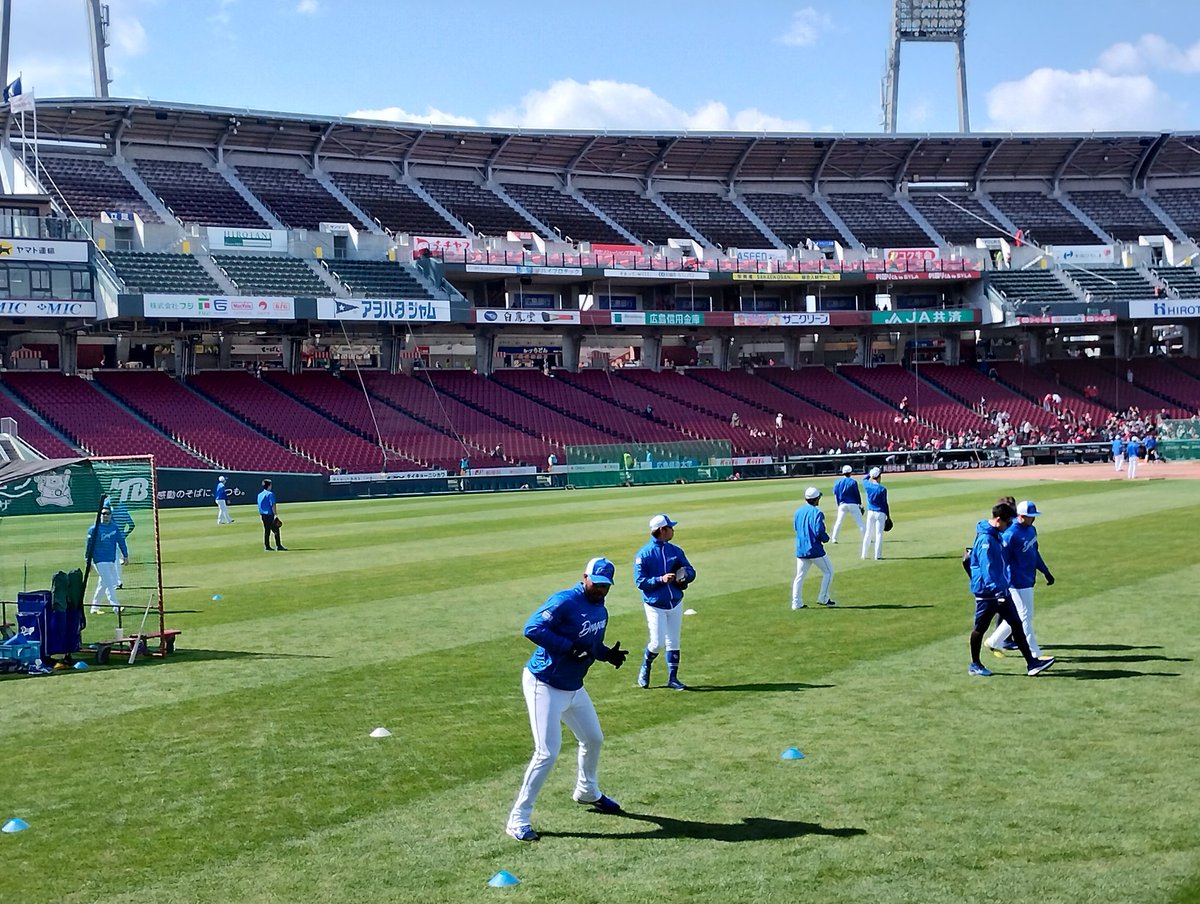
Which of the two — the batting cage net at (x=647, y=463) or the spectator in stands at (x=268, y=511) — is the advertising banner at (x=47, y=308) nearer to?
the batting cage net at (x=647, y=463)

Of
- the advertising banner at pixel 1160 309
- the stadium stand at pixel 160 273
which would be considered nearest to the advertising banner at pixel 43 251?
the stadium stand at pixel 160 273

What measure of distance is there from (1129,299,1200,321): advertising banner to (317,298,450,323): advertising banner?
1504 inches

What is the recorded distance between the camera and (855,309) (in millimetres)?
76938

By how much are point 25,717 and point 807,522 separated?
1010 centimetres

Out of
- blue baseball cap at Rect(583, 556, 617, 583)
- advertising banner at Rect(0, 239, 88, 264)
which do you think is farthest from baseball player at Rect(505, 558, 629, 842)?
advertising banner at Rect(0, 239, 88, 264)

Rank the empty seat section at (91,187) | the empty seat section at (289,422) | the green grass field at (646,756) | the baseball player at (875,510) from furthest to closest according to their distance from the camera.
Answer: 1. the empty seat section at (91,187)
2. the empty seat section at (289,422)
3. the baseball player at (875,510)
4. the green grass field at (646,756)

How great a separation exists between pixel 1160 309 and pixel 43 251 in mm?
57150

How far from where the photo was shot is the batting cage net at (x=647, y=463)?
185ft

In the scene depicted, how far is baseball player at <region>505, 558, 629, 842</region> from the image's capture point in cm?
897

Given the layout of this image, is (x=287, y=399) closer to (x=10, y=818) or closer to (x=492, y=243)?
(x=492, y=243)

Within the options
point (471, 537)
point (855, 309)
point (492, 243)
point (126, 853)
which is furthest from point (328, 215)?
point (126, 853)

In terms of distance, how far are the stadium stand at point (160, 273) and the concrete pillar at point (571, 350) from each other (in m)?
20.8

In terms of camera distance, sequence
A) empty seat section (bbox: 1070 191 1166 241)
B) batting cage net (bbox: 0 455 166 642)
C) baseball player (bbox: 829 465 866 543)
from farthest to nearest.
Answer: empty seat section (bbox: 1070 191 1166 241) < baseball player (bbox: 829 465 866 543) < batting cage net (bbox: 0 455 166 642)

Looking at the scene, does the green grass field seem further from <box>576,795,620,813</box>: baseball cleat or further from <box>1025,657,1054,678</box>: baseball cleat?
<box>1025,657,1054,678</box>: baseball cleat
